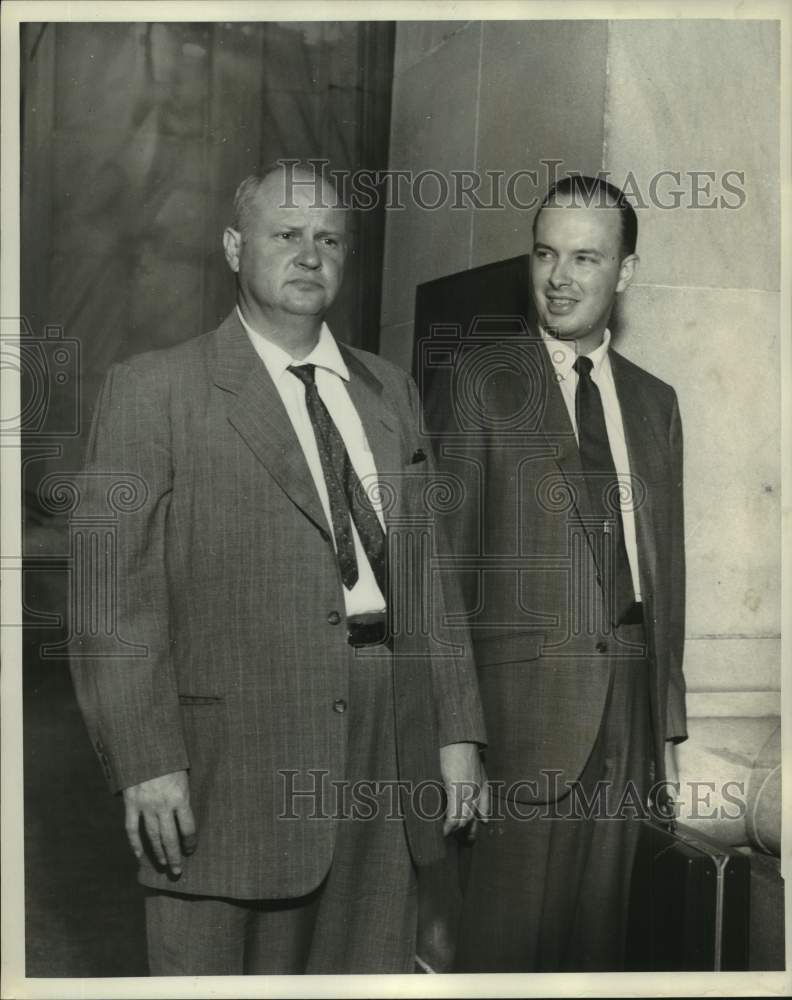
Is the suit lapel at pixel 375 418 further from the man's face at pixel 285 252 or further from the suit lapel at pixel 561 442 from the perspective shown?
the suit lapel at pixel 561 442

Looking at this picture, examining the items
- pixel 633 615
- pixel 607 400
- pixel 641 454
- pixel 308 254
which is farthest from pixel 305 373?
pixel 633 615

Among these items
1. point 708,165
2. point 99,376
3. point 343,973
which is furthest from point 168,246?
point 343,973

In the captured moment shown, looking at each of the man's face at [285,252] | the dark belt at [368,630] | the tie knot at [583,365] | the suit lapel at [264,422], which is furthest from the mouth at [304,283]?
the dark belt at [368,630]

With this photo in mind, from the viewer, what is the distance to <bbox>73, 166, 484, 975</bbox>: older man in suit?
276 cm

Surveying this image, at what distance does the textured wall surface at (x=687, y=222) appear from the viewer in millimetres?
2984

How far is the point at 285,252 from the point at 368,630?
38.5 inches

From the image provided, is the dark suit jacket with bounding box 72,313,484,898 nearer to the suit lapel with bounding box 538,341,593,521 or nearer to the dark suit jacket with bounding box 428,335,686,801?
the dark suit jacket with bounding box 428,335,686,801

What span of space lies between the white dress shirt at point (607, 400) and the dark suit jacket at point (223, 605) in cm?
73

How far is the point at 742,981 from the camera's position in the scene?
3.09 meters

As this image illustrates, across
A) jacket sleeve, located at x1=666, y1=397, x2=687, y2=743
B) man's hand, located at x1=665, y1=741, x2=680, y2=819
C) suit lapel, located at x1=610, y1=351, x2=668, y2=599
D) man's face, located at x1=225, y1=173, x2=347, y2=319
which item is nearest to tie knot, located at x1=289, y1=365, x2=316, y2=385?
man's face, located at x1=225, y1=173, x2=347, y2=319

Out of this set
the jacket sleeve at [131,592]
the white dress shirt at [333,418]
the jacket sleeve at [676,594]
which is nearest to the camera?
the jacket sleeve at [131,592]

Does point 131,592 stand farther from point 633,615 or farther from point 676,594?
point 676,594

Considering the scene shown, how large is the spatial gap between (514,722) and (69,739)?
1165mm

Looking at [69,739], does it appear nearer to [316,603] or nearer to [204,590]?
[204,590]
